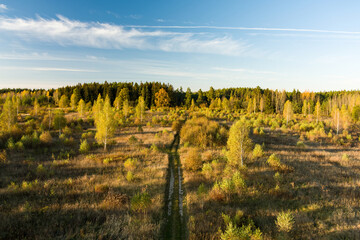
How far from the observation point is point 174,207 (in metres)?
9.72

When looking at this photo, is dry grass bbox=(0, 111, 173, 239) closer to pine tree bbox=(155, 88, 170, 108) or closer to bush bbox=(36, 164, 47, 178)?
bush bbox=(36, 164, 47, 178)

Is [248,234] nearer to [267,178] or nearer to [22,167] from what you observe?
[267,178]

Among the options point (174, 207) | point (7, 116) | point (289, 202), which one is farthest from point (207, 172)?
point (7, 116)

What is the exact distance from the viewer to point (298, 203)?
941cm

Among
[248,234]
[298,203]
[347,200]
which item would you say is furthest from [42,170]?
[347,200]

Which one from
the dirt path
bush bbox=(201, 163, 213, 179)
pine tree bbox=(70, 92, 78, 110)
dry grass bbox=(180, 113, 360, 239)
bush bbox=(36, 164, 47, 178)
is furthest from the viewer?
pine tree bbox=(70, 92, 78, 110)

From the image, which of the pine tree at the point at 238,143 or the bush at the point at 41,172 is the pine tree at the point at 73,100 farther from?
the pine tree at the point at 238,143

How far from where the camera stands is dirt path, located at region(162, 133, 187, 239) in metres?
7.62

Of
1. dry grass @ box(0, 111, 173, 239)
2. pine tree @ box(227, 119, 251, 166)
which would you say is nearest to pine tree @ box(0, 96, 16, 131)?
dry grass @ box(0, 111, 173, 239)

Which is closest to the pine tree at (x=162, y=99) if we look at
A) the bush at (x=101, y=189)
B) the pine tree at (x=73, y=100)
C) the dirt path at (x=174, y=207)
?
the pine tree at (x=73, y=100)

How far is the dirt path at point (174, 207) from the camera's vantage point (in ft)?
25.0

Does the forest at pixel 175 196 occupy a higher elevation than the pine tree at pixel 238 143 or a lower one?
lower

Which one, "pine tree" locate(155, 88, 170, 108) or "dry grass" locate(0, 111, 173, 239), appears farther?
"pine tree" locate(155, 88, 170, 108)

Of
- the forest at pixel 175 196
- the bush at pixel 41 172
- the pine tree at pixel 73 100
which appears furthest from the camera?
the pine tree at pixel 73 100
